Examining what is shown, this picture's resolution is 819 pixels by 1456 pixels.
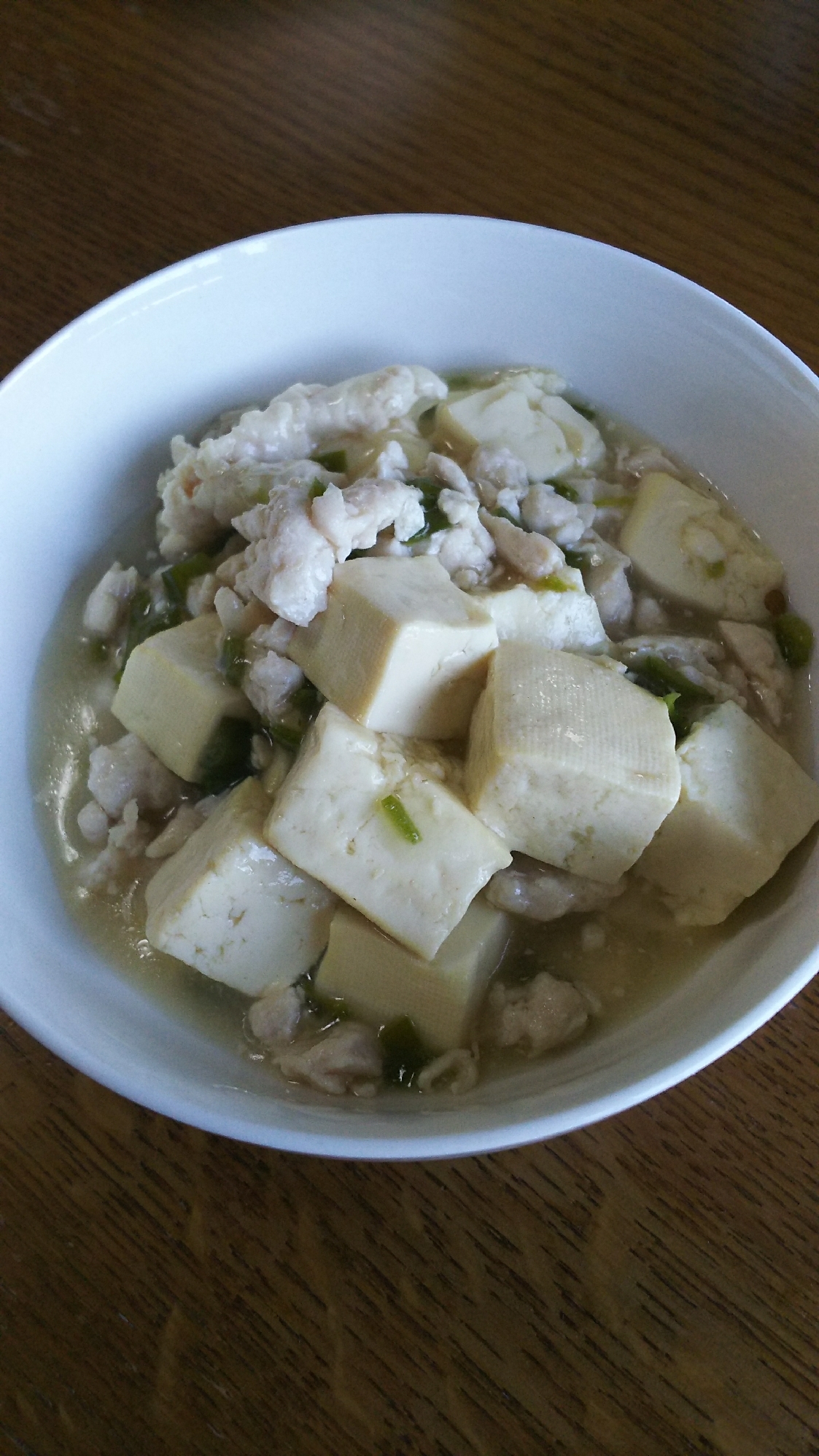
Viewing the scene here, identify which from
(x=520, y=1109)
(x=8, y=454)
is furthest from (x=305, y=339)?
(x=520, y=1109)

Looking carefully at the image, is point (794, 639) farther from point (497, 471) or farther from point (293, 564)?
point (293, 564)

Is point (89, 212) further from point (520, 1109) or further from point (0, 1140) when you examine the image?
point (520, 1109)

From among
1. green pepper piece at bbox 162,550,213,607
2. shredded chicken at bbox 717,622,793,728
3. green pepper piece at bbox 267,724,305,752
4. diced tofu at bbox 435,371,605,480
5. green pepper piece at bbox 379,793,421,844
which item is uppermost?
diced tofu at bbox 435,371,605,480

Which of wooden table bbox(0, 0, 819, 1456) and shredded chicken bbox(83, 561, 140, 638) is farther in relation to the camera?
shredded chicken bbox(83, 561, 140, 638)

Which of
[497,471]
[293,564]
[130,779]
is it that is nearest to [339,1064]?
[130,779]

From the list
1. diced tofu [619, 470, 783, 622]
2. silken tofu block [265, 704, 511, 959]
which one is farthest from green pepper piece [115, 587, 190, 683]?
diced tofu [619, 470, 783, 622]

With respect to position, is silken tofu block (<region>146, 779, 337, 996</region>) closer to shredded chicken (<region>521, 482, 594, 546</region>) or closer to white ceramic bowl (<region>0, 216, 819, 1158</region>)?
white ceramic bowl (<region>0, 216, 819, 1158</region>)

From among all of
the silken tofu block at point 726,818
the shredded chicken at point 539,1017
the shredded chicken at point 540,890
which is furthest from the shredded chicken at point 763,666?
the shredded chicken at point 539,1017
